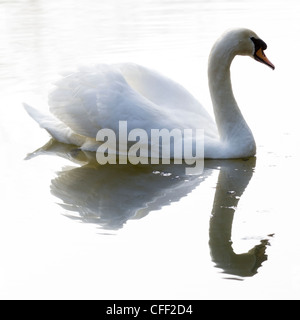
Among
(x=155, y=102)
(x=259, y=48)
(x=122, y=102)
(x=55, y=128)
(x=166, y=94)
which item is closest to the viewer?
(x=122, y=102)

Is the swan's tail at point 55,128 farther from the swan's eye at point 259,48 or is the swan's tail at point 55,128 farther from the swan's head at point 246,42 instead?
the swan's eye at point 259,48

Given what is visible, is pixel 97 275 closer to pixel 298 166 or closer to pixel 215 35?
pixel 298 166

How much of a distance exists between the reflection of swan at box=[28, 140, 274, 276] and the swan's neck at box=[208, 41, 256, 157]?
13 centimetres

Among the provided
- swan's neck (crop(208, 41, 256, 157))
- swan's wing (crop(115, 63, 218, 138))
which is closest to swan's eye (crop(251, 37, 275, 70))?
swan's neck (crop(208, 41, 256, 157))

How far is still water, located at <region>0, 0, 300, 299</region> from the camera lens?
489 centimetres

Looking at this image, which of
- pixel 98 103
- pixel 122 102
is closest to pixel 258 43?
pixel 122 102

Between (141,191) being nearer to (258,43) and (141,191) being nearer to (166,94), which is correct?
(166,94)

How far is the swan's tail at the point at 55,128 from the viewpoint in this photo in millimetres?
7625

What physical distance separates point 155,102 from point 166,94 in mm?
176

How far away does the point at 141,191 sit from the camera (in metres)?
6.47

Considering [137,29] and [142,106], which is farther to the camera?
[137,29]

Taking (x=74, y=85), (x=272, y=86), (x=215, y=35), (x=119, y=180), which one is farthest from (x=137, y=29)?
(x=119, y=180)
